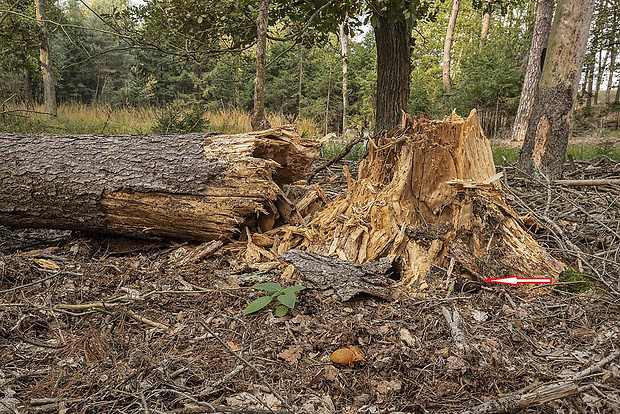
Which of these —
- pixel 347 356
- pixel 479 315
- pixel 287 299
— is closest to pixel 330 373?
pixel 347 356

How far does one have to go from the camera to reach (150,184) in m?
2.81

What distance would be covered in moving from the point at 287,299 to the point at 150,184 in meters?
1.45

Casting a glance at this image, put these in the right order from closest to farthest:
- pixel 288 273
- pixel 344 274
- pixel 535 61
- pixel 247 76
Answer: pixel 344 274, pixel 288 273, pixel 247 76, pixel 535 61

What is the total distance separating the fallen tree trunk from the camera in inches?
110

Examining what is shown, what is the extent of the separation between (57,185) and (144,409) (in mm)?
2224

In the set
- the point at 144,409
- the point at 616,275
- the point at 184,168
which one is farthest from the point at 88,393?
the point at 616,275

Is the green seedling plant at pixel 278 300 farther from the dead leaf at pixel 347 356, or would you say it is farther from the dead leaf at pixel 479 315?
the dead leaf at pixel 479 315

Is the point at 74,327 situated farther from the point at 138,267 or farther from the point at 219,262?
the point at 219,262

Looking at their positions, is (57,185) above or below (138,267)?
above

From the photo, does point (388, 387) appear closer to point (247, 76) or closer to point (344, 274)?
point (344, 274)

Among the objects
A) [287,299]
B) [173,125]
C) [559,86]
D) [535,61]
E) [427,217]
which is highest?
[535,61]

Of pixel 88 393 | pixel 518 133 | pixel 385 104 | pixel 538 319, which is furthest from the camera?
pixel 518 133

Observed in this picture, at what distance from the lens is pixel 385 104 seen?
5.30 m

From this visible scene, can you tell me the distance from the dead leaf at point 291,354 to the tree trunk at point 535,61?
885 centimetres
